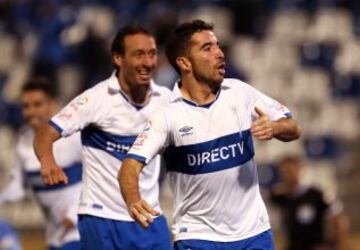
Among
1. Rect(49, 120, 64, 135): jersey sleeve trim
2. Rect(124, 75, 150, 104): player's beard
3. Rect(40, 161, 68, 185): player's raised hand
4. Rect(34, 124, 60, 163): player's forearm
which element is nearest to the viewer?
Rect(40, 161, 68, 185): player's raised hand

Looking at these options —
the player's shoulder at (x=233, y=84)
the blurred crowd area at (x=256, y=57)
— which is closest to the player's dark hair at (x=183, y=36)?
the player's shoulder at (x=233, y=84)

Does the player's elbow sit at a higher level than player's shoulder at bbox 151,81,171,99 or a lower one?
lower

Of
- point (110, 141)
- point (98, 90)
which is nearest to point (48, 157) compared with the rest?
point (110, 141)

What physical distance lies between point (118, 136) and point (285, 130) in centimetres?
154

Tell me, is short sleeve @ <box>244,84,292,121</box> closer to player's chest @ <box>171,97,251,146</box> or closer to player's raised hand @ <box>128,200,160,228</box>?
player's chest @ <box>171,97,251,146</box>

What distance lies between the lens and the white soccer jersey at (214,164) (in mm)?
7320

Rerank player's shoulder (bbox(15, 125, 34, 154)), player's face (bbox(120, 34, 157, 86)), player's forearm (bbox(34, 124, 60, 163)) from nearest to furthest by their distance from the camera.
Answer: player's forearm (bbox(34, 124, 60, 163))
player's face (bbox(120, 34, 157, 86))
player's shoulder (bbox(15, 125, 34, 154))

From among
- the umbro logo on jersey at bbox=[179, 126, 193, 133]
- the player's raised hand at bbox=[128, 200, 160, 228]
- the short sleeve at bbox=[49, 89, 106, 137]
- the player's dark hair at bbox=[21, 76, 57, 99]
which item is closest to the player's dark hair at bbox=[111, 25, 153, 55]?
the short sleeve at bbox=[49, 89, 106, 137]

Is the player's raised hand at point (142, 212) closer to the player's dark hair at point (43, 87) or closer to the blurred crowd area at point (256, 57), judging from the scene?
the player's dark hair at point (43, 87)

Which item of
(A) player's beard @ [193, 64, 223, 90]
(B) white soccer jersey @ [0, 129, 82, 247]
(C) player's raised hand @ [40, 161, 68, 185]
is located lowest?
(B) white soccer jersey @ [0, 129, 82, 247]

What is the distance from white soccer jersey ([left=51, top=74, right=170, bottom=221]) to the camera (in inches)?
330

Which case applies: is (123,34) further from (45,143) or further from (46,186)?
(46,186)

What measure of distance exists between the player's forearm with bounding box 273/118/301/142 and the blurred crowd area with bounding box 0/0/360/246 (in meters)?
9.34

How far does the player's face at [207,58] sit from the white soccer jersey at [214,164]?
0.16 meters
